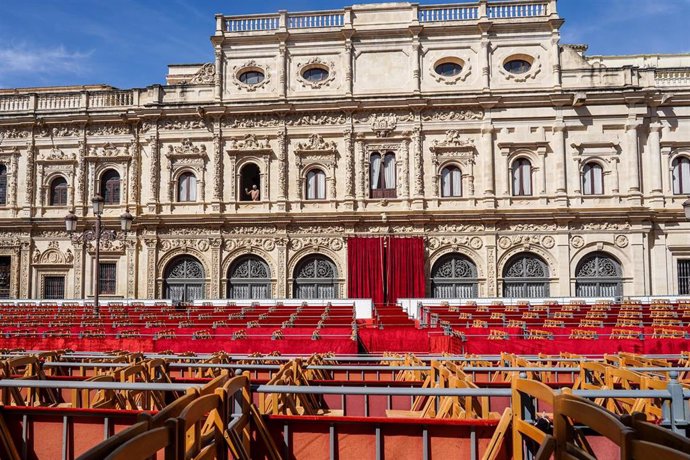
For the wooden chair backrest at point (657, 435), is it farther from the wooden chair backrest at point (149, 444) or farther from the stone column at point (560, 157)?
the stone column at point (560, 157)

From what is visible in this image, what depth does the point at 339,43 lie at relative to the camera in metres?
29.6

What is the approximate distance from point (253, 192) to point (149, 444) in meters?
27.7

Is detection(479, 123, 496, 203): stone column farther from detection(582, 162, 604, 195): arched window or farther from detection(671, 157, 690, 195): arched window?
detection(671, 157, 690, 195): arched window

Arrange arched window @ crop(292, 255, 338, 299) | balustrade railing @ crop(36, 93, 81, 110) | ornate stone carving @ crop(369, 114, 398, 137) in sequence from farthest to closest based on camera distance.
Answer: balustrade railing @ crop(36, 93, 81, 110), ornate stone carving @ crop(369, 114, 398, 137), arched window @ crop(292, 255, 338, 299)

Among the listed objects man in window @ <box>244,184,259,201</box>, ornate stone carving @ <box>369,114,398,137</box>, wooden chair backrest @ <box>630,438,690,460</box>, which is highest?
ornate stone carving @ <box>369,114,398,137</box>

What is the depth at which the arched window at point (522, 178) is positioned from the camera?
28453mm

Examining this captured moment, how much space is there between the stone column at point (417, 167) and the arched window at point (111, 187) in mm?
16807

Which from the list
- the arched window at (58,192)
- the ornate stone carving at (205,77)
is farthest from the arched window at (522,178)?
the arched window at (58,192)

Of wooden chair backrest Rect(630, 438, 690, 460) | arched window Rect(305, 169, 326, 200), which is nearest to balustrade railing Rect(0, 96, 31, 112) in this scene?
arched window Rect(305, 169, 326, 200)

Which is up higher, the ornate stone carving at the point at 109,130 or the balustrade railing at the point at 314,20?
the balustrade railing at the point at 314,20

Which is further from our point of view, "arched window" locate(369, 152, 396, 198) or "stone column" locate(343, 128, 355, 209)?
"arched window" locate(369, 152, 396, 198)

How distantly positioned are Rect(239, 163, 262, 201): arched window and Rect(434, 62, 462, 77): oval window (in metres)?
11.4

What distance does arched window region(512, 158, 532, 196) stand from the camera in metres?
28.5

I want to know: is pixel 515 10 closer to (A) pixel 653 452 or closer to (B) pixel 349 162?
(B) pixel 349 162
